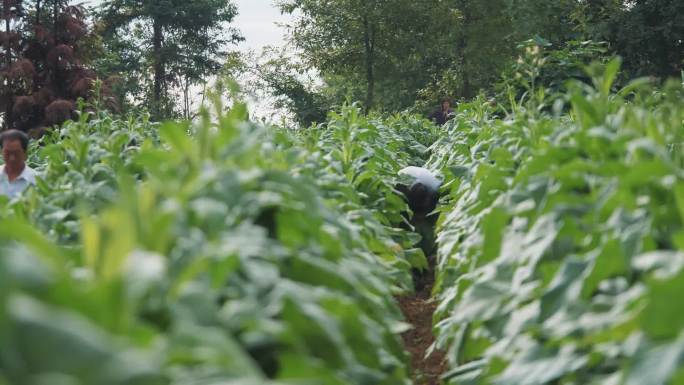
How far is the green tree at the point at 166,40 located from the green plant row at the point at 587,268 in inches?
1667

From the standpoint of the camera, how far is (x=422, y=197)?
8.70 m

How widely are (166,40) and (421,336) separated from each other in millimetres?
44561

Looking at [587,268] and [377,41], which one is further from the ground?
[377,41]

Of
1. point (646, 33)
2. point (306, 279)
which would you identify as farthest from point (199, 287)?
point (646, 33)

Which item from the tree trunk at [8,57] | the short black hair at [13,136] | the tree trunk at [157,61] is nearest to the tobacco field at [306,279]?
the short black hair at [13,136]

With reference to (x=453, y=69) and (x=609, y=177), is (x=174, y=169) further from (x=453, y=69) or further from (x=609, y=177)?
(x=453, y=69)

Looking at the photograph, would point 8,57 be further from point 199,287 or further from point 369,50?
point 199,287

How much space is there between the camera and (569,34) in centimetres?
2659

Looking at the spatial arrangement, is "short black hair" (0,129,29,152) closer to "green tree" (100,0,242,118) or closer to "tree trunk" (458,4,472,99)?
"tree trunk" (458,4,472,99)

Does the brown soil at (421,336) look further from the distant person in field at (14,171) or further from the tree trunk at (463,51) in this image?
the tree trunk at (463,51)

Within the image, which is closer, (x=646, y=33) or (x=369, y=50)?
(x=646, y=33)

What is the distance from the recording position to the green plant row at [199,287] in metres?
1.58

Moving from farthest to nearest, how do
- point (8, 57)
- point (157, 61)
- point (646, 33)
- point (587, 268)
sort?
1. point (157, 61)
2. point (8, 57)
3. point (646, 33)
4. point (587, 268)

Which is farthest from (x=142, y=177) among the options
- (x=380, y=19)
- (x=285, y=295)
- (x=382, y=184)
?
(x=380, y=19)
